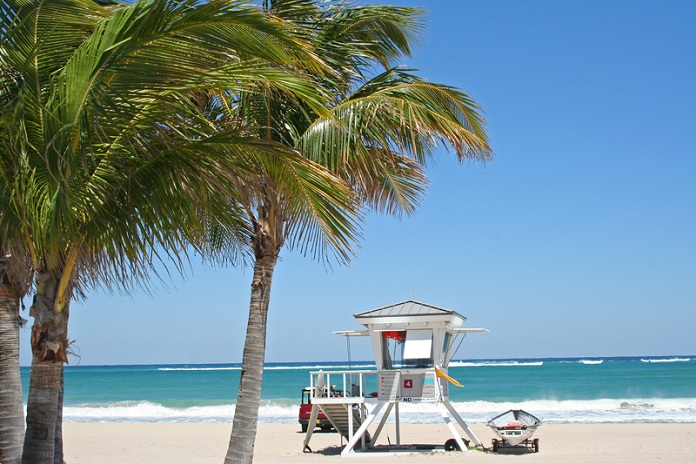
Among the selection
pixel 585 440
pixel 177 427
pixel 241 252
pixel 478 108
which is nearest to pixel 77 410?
pixel 177 427

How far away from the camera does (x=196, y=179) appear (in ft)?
19.5

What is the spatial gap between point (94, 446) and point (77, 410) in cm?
2327

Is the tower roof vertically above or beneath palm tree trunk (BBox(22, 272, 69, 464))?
above

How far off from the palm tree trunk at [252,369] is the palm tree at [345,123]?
12 mm

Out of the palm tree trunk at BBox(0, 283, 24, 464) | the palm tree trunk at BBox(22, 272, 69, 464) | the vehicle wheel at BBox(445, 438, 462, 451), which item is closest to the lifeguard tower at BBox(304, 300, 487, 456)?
the vehicle wheel at BBox(445, 438, 462, 451)

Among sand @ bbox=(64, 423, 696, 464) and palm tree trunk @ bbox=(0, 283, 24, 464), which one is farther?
sand @ bbox=(64, 423, 696, 464)

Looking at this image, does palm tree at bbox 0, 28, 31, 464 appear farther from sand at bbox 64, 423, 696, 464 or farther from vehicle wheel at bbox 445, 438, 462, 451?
vehicle wheel at bbox 445, 438, 462, 451

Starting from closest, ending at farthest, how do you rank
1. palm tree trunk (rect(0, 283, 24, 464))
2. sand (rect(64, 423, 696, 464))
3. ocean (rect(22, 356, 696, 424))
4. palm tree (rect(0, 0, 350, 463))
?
palm tree (rect(0, 0, 350, 463)), palm tree trunk (rect(0, 283, 24, 464)), sand (rect(64, 423, 696, 464)), ocean (rect(22, 356, 696, 424))

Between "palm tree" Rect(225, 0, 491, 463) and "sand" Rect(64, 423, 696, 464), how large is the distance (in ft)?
22.3

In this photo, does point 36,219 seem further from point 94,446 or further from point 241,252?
point 94,446

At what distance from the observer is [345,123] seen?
28.3 ft

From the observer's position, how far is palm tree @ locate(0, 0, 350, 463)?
5223 mm

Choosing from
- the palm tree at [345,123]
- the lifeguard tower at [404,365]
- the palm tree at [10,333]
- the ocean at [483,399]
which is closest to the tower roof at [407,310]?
the lifeguard tower at [404,365]

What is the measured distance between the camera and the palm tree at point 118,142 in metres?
5.22
